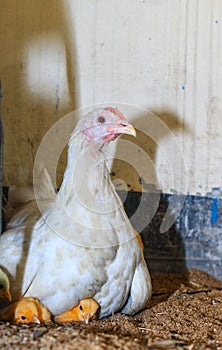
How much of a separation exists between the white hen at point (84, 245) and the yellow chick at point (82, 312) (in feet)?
0.09

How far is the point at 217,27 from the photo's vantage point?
350 cm

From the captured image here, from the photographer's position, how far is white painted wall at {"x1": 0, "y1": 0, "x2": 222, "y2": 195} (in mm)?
3473

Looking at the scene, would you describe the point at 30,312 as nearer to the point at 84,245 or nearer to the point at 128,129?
the point at 84,245

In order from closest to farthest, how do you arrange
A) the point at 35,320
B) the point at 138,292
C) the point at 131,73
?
the point at 35,320 < the point at 138,292 < the point at 131,73

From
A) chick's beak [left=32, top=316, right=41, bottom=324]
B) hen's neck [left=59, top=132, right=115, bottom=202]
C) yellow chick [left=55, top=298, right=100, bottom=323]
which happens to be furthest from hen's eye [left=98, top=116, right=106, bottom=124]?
chick's beak [left=32, top=316, right=41, bottom=324]

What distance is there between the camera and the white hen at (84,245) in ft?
7.12

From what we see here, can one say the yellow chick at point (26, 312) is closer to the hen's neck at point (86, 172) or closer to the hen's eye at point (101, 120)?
the hen's neck at point (86, 172)

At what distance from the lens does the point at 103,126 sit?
237cm

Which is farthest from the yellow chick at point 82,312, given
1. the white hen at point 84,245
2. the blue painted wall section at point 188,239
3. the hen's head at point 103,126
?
the blue painted wall section at point 188,239

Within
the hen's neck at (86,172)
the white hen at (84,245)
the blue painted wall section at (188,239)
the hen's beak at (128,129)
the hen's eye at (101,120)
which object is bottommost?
the blue painted wall section at (188,239)

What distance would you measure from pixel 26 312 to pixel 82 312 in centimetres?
26

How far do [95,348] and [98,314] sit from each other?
731 mm

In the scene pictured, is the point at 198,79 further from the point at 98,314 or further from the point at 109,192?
the point at 98,314

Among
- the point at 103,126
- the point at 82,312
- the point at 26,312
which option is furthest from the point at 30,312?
the point at 103,126
